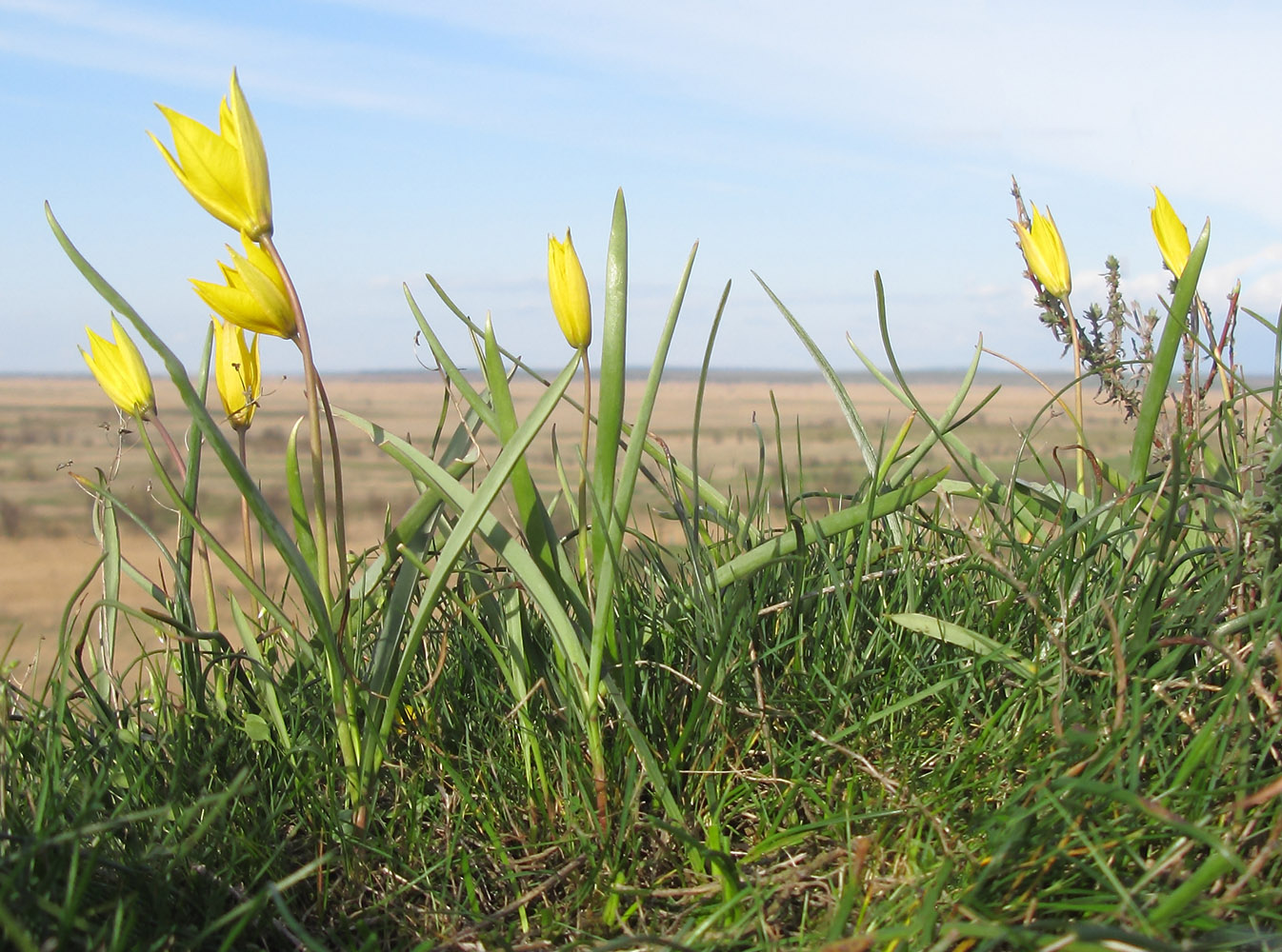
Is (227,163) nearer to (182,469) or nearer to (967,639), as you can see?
(182,469)

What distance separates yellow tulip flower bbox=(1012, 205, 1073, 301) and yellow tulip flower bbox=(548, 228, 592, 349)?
91 centimetres

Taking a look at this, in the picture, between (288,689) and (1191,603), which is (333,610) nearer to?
(288,689)

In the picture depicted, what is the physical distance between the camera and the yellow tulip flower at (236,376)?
138 centimetres

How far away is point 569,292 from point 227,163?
0.38 m

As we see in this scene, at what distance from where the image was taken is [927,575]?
62.2 inches

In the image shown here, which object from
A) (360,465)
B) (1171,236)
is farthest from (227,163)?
(360,465)

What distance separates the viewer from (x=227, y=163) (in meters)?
1.07

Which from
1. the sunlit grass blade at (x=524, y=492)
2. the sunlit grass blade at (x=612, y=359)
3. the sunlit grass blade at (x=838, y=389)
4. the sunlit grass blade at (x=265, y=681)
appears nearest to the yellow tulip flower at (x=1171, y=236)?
the sunlit grass blade at (x=838, y=389)

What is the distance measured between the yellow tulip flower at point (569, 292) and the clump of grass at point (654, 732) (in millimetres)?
57

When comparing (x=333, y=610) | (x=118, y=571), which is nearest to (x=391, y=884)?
(x=333, y=610)

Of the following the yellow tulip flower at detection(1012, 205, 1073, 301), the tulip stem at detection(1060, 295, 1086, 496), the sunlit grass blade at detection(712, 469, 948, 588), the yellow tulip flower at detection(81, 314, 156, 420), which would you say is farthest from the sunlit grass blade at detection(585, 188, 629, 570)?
the yellow tulip flower at detection(1012, 205, 1073, 301)

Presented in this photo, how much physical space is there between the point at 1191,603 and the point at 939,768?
1.16 ft

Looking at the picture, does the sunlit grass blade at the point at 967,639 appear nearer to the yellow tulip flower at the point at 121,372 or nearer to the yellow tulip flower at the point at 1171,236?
the yellow tulip flower at the point at 1171,236

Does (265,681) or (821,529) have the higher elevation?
(821,529)
